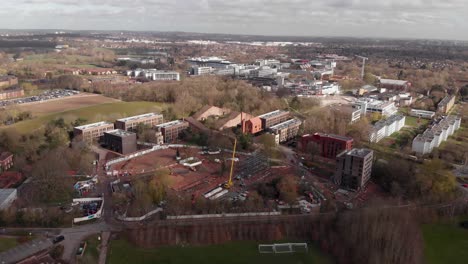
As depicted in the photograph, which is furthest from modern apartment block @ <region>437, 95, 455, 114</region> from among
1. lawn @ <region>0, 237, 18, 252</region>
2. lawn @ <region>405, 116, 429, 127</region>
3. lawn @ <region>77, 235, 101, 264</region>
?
lawn @ <region>0, 237, 18, 252</region>

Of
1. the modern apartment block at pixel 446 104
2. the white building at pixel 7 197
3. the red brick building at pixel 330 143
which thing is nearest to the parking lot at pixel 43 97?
the white building at pixel 7 197

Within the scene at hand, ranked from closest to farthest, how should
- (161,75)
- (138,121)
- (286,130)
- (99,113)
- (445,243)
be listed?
(445,243), (286,130), (138,121), (99,113), (161,75)

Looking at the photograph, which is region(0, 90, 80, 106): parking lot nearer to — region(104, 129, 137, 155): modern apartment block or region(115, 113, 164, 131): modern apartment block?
region(115, 113, 164, 131): modern apartment block

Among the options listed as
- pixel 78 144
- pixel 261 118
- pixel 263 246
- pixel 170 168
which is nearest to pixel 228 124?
pixel 261 118

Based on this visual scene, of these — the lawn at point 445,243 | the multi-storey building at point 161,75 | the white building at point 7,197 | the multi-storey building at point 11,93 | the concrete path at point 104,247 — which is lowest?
the concrete path at point 104,247

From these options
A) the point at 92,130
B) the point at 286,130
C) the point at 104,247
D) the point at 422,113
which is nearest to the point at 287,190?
the point at 104,247

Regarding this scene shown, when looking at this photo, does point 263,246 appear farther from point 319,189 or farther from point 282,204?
point 319,189

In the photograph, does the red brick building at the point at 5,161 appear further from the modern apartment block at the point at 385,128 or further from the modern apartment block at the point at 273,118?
the modern apartment block at the point at 385,128

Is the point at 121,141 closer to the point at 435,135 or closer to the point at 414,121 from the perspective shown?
the point at 435,135
